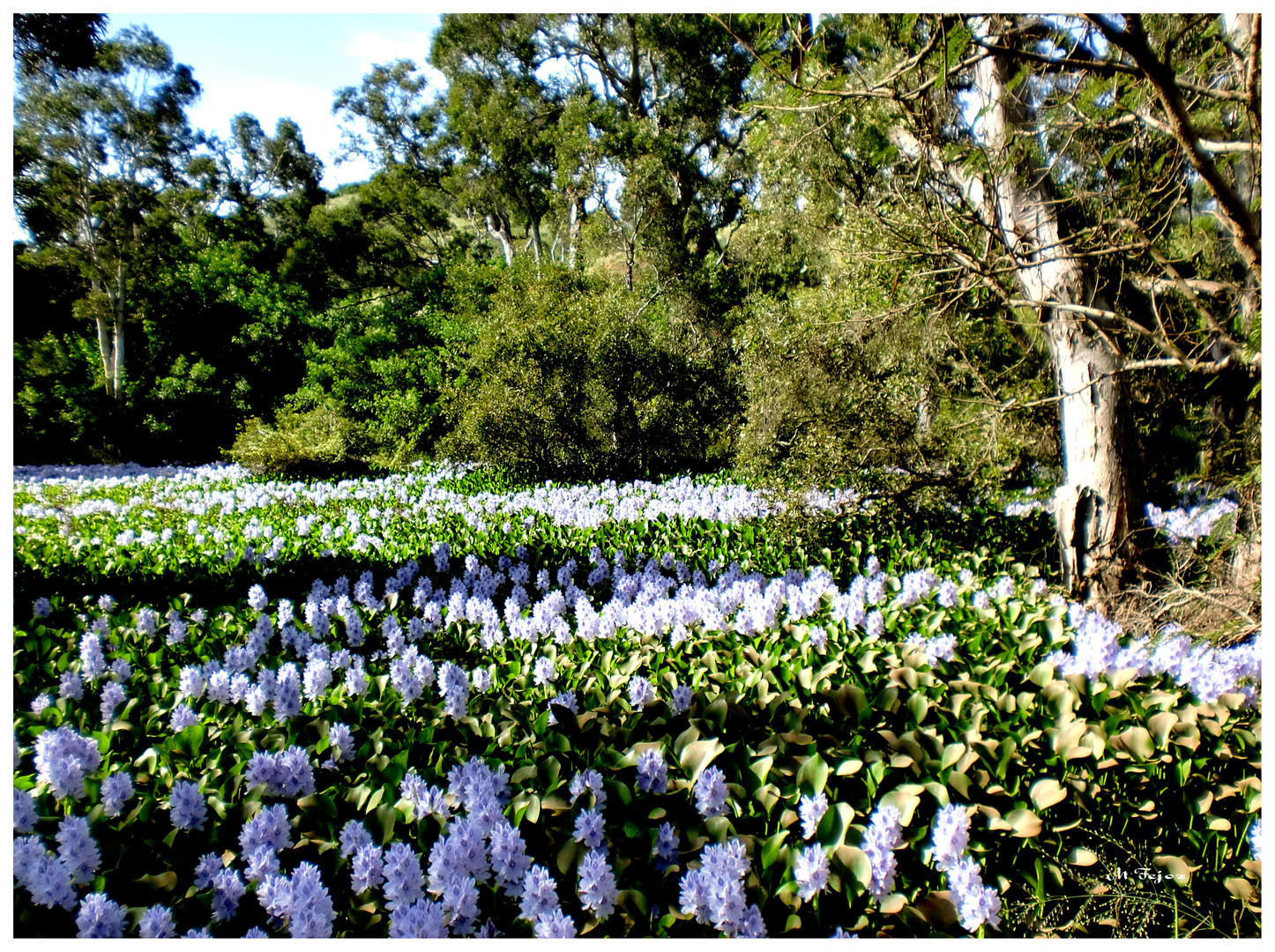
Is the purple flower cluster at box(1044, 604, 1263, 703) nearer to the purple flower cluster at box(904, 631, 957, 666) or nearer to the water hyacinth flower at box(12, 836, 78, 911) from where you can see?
the purple flower cluster at box(904, 631, 957, 666)

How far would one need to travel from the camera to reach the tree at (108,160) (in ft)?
50.9

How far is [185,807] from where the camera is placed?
1.82m

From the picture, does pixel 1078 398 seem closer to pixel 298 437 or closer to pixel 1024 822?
pixel 1024 822

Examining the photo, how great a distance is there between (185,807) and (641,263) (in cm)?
1849

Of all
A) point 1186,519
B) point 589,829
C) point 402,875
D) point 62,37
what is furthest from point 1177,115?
point 62,37

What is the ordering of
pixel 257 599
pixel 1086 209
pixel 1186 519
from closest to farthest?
pixel 257 599
pixel 1086 209
pixel 1186 519

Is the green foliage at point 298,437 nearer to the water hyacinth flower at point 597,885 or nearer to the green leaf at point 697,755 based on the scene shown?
the green leaf at point 697,755

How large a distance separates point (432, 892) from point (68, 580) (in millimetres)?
4239

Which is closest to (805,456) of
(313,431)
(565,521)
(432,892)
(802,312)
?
(565,521)

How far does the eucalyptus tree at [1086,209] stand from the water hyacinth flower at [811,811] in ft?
7.39

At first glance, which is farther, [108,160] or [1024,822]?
[108,160]

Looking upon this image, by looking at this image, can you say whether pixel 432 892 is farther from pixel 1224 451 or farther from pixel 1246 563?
pixel 1224 451

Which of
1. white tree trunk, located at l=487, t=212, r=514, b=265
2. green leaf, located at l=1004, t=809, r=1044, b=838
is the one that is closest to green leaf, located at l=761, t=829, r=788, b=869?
green leaf, located at l=1004, t=809, r=1044, b=838

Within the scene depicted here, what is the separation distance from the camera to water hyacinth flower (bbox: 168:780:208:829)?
181 cm
